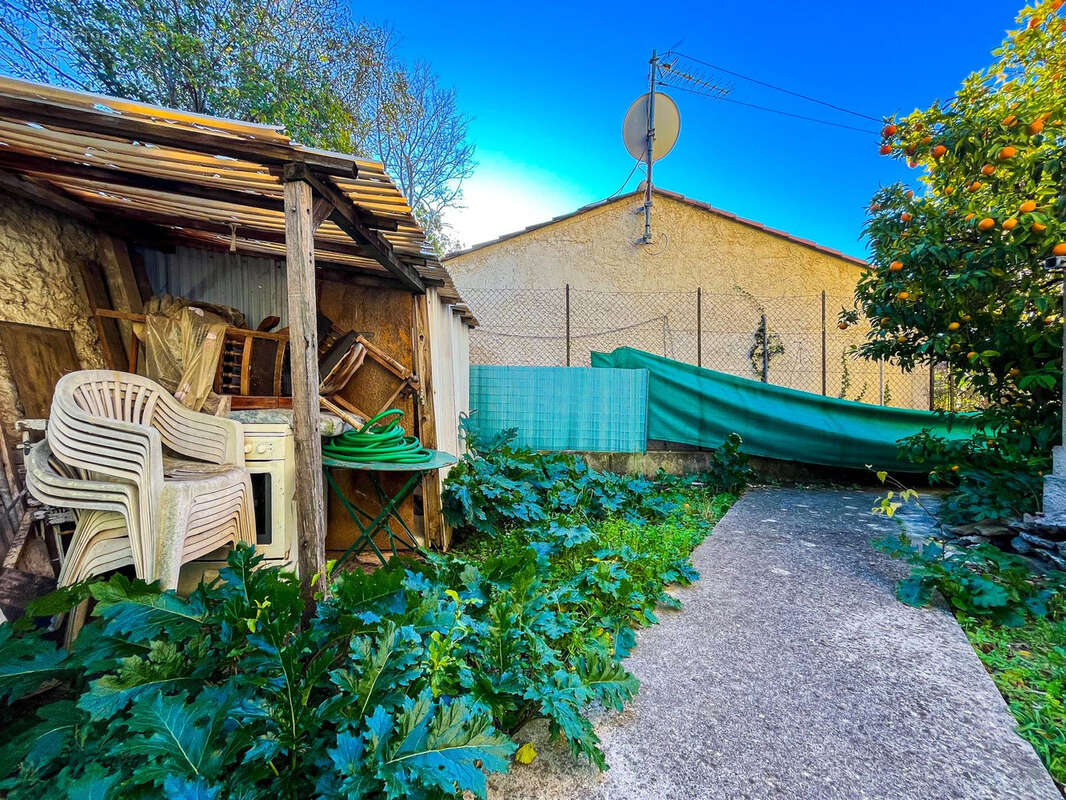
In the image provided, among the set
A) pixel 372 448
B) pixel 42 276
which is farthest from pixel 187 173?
pixel 372 448

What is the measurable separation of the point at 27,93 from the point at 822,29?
28.8ft

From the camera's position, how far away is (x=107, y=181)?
223 cm

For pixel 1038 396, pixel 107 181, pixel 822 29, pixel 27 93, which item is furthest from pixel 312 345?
Answer: pixel 822 29

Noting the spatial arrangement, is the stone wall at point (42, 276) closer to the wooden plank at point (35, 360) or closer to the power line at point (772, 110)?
the wooden plank at point (35, 360)

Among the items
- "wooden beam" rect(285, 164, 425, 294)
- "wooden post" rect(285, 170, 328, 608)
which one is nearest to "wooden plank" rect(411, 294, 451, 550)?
"wooden beam" rect(285, 164, 425, 294)

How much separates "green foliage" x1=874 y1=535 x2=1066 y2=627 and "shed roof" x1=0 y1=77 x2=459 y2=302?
10.4 ft

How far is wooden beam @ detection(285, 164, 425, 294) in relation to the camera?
1807 millimetres

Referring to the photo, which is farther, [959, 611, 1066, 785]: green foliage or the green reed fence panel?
the green reed fence panel

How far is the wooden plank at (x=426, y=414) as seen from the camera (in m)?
3.33

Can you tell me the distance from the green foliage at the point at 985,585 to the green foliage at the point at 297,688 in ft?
5.40

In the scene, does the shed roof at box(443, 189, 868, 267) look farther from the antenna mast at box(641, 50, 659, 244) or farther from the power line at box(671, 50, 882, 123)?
the power line at box(671, 50, 882, 123)

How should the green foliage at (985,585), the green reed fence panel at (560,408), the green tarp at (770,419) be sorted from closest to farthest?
the green foliage at (985,585)
the green tarp at (770,419)
the green reed fence panel at (560,408)

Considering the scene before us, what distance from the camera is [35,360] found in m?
2.48

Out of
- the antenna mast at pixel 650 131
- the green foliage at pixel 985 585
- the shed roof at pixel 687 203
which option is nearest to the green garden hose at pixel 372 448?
the green foliage at pixel 985 585
